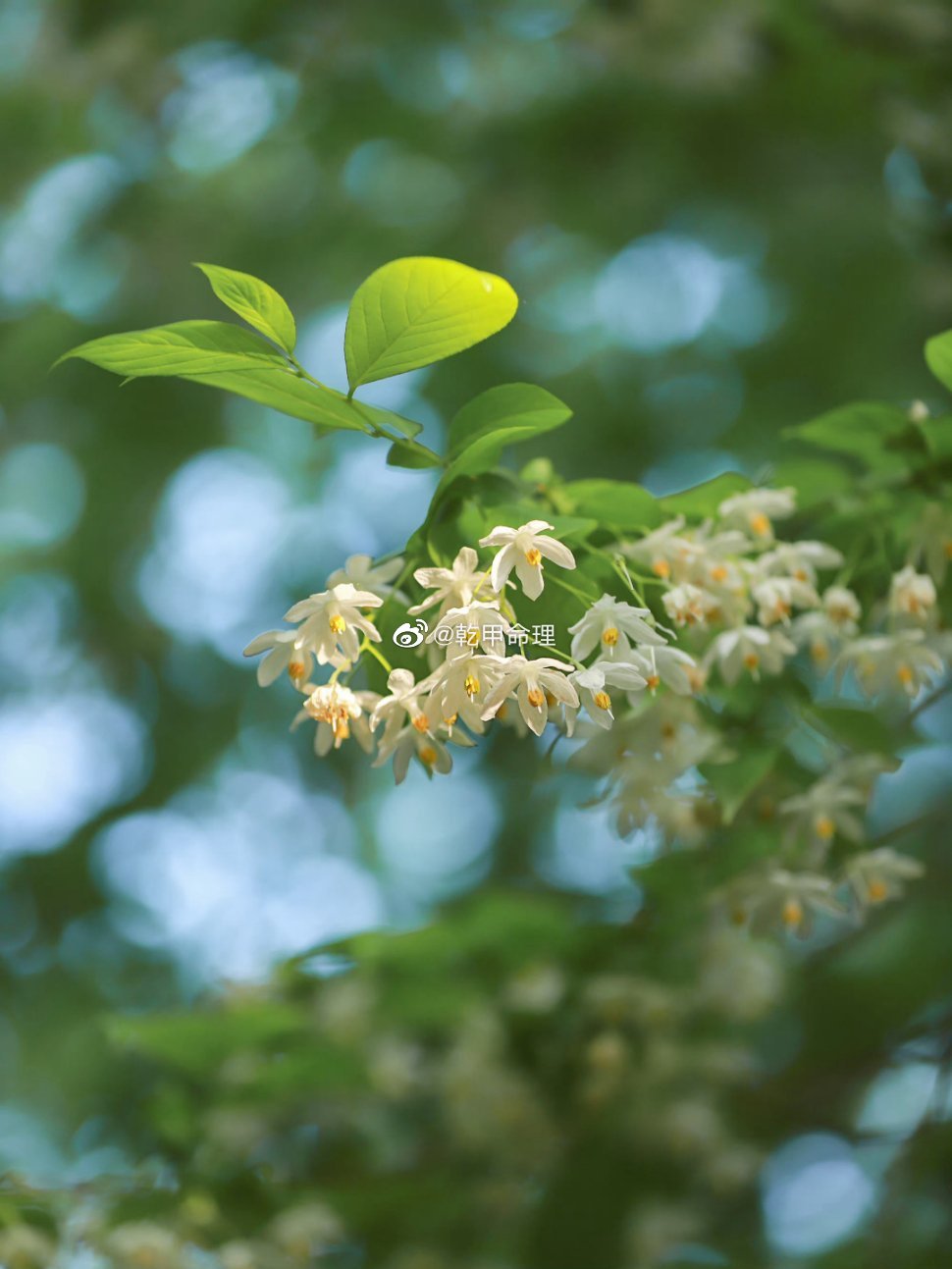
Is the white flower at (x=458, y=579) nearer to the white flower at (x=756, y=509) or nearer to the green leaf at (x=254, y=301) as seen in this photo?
the green leaf at (x=254, y=301)

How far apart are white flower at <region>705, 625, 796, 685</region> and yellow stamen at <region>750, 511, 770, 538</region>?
4.3 inches

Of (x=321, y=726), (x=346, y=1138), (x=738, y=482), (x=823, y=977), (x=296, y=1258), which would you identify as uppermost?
(x=738, y=482)

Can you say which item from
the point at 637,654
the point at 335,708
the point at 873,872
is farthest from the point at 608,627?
the point at 873,872

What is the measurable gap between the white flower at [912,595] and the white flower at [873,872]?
34 cm

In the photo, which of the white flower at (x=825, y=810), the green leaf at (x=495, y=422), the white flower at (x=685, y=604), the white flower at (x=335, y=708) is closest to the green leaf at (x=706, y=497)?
the white flower at (x=685, y=604)

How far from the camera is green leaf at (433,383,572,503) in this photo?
994mm

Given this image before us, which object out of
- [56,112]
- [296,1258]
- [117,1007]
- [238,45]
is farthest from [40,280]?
[296,1258]

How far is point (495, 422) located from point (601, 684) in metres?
0.30

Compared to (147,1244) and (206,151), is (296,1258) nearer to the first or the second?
(147,1244)

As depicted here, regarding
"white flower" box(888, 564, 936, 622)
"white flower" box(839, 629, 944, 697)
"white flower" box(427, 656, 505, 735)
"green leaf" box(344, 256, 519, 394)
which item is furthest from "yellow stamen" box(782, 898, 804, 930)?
"green leaf" box(344, 256, 519, 394)

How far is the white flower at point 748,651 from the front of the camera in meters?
1.18

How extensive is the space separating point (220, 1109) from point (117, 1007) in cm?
177

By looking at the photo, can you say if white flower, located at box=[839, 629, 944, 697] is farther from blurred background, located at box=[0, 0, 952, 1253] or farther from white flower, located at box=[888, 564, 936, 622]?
blurred background, located at box=[0, 0, 952, 1253]

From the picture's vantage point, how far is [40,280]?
3.67m
